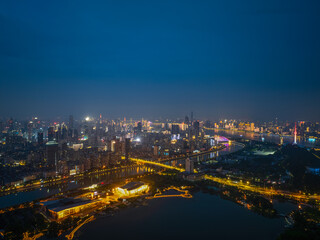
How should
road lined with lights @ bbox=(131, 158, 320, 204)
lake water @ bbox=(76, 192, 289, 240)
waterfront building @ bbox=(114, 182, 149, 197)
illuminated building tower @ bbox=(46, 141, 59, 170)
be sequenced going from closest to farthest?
lake water @ bbox=(76, 192, 289, 240) < road lined with lights @ bbox=(131, 158, 320, 204) < waterfront building @ bbox=(114, 182, 149, 197) < illuminated building tower @ bbox=(46, 141, 59, 170)

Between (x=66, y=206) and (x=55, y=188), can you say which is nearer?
(x=66, y=206)

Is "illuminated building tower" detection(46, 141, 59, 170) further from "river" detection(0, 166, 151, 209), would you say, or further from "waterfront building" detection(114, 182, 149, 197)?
"waterfront building" detection(114, 182, 149, 197)

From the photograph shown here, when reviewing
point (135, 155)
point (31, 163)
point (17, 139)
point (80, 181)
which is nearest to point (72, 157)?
point (31, 163)

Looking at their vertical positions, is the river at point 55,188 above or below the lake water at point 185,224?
below

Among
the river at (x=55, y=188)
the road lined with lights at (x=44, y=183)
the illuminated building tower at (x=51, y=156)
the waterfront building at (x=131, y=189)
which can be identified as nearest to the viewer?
the river at (x=55, y=188)

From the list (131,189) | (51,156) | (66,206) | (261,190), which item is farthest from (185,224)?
(51,156)

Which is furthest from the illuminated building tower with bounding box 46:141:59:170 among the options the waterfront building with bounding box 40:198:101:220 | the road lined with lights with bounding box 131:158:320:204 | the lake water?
the road lined with lights with bounding box 131:158:320:204

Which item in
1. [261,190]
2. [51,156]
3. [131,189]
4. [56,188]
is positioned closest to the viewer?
[131,189]

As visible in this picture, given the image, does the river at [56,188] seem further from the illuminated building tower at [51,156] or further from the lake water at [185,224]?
the lake water at [185,224]

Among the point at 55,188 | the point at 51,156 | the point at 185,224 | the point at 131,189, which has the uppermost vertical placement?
the point at 51,156

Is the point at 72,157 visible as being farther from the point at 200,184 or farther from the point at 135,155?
the point at 200,184

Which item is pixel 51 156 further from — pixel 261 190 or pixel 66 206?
pixel 261 190

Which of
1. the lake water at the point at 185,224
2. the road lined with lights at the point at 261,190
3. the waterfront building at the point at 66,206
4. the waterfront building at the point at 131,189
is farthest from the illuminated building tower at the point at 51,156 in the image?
the road lined with lights at the point at 261,190
